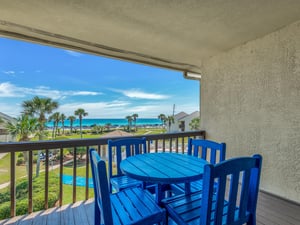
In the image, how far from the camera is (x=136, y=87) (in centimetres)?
2519

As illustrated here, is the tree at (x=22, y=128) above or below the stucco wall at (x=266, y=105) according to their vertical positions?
below

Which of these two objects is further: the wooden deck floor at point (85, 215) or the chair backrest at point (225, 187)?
the wooden deck floor at point (85, 215)

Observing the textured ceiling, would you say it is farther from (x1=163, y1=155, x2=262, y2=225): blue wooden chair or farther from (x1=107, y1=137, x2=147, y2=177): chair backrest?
(x1=163, y1=155, x2=262, y2=225): blue wooden chair

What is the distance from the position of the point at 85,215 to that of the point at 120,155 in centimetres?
82

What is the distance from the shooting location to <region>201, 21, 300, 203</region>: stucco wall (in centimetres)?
239

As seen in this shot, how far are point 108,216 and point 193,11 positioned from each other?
2233 millimetres

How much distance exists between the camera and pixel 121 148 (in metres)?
2.18

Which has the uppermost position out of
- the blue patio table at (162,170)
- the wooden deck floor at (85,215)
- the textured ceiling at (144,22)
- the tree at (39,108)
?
the textured ceiling at (144,22)

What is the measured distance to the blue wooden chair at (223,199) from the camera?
38.7 inches

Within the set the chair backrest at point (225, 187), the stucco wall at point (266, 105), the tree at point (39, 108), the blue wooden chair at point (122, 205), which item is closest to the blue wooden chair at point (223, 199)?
the chair backrest at point (225, 187)

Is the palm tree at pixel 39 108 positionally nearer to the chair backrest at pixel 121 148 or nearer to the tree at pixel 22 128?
the tree at pixel 22 128

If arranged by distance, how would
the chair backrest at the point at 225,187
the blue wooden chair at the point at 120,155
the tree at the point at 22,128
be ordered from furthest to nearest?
the tree at the point at 22,128 → the blue wooden chair at the point at 120,155 → the chair backrest at the point at 225,187

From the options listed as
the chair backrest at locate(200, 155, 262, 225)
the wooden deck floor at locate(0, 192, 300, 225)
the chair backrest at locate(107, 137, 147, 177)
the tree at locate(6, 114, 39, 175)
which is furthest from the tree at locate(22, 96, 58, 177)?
the chair backrest at locate(200, 155, 262, 225)

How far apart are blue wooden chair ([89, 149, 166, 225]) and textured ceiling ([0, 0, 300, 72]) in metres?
1.70
